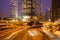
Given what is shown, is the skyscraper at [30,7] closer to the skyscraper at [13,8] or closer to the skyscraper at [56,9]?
the skyscraper at [13,8]

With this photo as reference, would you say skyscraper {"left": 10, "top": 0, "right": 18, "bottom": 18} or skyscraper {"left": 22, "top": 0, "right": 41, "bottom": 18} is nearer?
skyscraper {"left": 22, "top": 0, "right": 41, "bottom": 18}

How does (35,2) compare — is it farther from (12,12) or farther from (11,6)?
(11,6)

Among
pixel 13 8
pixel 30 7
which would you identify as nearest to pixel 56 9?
pixel 30 7

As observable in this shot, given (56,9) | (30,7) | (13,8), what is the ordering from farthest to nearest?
(13,8)
(30,7)
(56,9)

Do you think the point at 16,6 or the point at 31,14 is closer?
the point at 31,14

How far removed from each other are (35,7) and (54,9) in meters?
48.2

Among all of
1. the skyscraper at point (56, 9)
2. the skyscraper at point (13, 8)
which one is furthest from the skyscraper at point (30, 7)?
the skyscraper at point (56, 9)

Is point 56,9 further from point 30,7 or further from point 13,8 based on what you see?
point 13,8

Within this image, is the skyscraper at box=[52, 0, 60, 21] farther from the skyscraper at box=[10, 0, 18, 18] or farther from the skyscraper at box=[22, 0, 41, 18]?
the skyscraper at box=[10, 0, 18, 18]

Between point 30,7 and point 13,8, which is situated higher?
point 30,7

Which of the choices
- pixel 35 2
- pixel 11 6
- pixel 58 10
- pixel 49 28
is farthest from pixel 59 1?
pixel 11 6

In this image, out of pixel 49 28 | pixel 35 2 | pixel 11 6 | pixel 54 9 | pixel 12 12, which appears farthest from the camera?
pixel 11 6

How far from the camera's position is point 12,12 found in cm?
17288

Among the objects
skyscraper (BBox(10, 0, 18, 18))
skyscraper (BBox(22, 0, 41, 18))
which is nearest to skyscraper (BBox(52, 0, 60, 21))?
skyscraper (BBox(22, 0, 41, 18))
